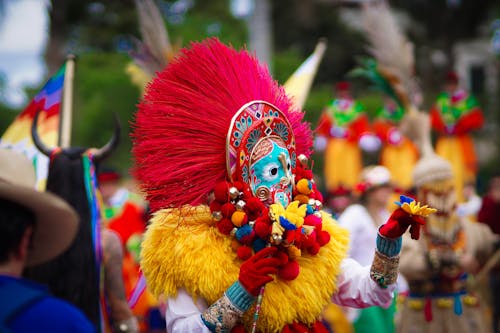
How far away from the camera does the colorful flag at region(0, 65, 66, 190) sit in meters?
5.29

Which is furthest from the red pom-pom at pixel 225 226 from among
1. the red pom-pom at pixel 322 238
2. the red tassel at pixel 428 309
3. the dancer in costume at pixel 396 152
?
the dancer in costume at pixel 396 152

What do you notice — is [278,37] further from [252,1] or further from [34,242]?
[34,242]

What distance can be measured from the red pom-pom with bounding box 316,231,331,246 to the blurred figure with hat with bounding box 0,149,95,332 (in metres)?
1.42

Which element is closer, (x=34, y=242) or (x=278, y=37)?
(x=34, y=242)

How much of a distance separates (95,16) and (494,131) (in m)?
11.3

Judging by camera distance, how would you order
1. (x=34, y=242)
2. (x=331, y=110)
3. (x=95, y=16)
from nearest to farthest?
(x=34, y=242)
(x=331, y=110)
(x=95, y=16)

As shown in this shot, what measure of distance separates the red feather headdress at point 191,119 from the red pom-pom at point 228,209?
13 centimetres

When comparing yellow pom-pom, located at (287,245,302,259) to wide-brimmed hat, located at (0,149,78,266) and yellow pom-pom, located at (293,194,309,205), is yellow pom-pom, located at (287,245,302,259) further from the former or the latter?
wide-brimmed hat, located at (0,149,78,266)

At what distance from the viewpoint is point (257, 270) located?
130 inches

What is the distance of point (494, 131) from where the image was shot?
20531 millimetres

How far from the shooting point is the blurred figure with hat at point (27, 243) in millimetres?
2229

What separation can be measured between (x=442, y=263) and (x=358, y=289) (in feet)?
7.33

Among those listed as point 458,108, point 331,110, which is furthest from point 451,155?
point 331,110

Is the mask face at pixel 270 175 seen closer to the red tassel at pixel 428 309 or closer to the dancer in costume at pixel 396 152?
the red tassel at pixel 428 309
